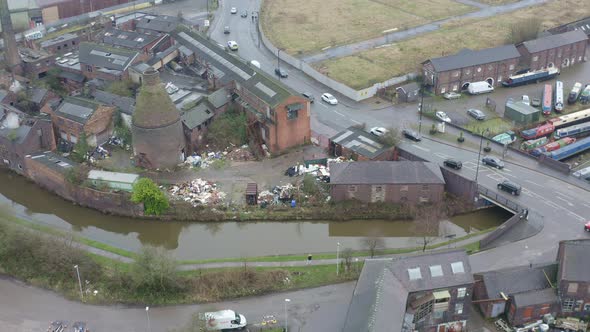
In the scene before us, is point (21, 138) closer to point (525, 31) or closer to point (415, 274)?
point (415, 274)

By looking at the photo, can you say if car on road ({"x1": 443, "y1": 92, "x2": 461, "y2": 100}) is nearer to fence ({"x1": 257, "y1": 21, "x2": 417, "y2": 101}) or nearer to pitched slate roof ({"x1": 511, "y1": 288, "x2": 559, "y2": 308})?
fence ({"x1": 257, "y1": 21, "x2": 417, "y2": 101})

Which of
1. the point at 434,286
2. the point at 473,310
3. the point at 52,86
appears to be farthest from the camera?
the point at 52,86

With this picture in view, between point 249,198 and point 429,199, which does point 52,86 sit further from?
point 429,199

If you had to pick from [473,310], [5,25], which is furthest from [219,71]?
[473,310]

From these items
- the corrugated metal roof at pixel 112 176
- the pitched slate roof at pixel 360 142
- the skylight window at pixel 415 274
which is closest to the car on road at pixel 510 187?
the pitched slate roof at pixel 360 142

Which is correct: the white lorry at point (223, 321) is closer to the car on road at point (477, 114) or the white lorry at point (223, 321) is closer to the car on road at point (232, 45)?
the car on road at point (477, 114)

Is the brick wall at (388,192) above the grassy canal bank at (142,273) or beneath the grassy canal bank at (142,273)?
above

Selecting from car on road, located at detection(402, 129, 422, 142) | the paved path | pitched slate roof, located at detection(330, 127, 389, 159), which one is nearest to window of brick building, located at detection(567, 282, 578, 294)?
pitched slate roof, located at detection(330, 127, 389, 159)

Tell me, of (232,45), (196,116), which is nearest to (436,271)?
(196,116)
